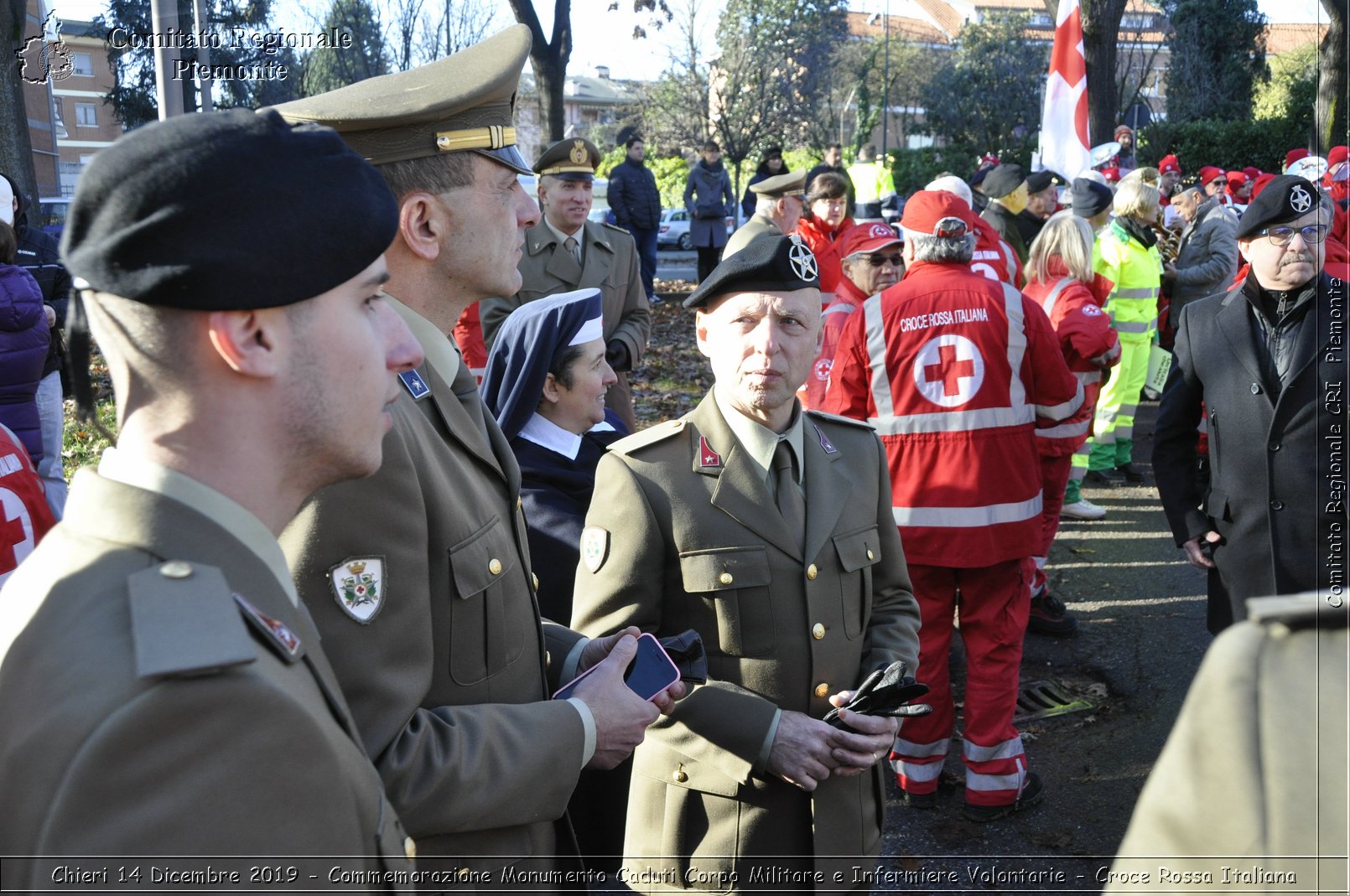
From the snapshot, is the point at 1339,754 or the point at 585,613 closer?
the point at 1339,754

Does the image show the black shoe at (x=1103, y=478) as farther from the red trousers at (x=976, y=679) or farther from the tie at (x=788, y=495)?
the tie at (x=788, y=495)

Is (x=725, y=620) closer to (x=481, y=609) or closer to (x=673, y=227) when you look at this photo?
(x=481, y=609)

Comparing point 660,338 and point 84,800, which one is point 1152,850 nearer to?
point 84,800

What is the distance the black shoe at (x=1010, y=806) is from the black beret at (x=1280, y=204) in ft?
7.35

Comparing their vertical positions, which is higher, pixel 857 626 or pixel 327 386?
pixel 327 386

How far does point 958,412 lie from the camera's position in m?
4.53

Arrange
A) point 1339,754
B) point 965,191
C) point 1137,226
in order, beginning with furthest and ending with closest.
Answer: point 965,191, point 1137,226, point 1339,754

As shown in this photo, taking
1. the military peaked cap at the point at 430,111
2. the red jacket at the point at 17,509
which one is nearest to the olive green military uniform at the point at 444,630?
the military peaked cap at the point at 430,111

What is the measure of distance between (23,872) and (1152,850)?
1.08 meters

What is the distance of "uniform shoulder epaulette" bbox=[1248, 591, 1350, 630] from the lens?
1.04m

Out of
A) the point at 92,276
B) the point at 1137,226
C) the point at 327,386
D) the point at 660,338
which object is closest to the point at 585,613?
the point at 327,386

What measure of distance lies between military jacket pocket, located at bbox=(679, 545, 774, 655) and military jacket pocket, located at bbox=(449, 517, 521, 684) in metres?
0.74

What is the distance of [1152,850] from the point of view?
105 cm

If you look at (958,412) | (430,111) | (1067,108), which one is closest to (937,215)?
(958,412)
